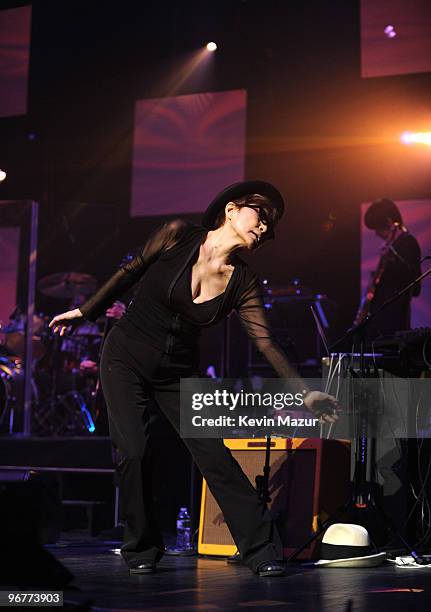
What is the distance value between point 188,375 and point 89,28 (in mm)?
8762

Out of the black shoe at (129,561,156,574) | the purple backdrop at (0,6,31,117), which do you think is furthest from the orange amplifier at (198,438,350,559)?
the purple backdrop at (0,6,31,117)

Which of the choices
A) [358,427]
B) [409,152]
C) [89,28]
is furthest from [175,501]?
[89,28]

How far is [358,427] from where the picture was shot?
5695 mm

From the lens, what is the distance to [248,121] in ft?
36.8

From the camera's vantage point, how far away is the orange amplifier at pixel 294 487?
17.4 feet

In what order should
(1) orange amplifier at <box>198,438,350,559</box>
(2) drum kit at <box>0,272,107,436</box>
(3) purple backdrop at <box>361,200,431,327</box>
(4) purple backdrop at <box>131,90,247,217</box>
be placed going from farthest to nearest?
(4) purple backdrop at <box>131,90,247,217</box>, (2) drum kit at <box>0,272,107,436</box>, (3) purple backdrop at <box>361,200,431,327</box>, (1) orange amplifier at <box>198,438,350,559</box>

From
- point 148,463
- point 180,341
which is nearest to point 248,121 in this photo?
point 180,341

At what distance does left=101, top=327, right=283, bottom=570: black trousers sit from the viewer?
4.07 meters

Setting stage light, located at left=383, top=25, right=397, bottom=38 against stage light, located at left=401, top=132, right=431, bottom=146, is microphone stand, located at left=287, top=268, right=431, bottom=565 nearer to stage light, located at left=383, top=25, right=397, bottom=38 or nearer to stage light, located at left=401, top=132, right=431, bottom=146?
stage light, located at left=401, top=132, right=431, bottom=146

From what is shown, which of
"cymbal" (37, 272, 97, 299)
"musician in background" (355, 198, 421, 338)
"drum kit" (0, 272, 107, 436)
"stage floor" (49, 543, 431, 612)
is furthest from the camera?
"cymbal" (37, 272, 97, 299)

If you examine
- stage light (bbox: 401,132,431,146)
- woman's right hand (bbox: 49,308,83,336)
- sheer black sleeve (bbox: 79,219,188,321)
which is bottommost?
woman's right hand (bbox: 49,308,83,336)

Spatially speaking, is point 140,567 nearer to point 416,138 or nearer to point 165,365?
point 165,365

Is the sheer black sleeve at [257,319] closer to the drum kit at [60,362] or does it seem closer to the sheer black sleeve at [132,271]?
the sheer black sleeve at [132,271]

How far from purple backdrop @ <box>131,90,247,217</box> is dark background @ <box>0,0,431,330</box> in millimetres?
203
